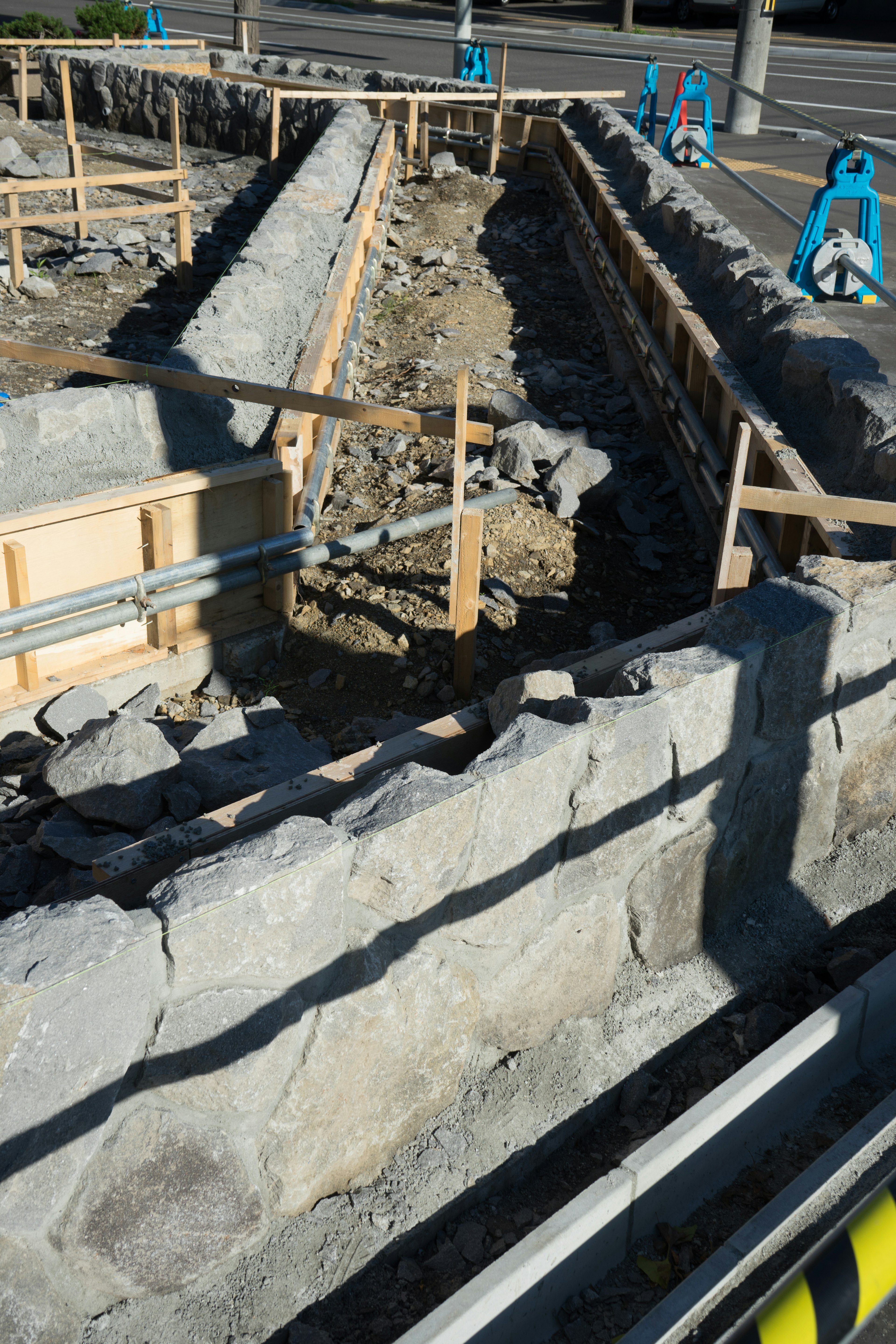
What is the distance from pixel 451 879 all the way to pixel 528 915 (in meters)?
0.37

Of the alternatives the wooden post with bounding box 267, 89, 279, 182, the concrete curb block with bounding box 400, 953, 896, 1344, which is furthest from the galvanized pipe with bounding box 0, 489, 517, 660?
the wooden post with bounding box 267, 89, 279, 182

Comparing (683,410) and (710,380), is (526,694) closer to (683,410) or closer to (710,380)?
(710,380)

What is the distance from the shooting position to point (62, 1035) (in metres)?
2.21

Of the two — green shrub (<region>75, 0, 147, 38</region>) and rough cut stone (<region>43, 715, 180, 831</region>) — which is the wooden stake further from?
rough cut stone (<region>43, 715, 180, 831</region>)

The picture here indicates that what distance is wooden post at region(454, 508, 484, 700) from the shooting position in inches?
220

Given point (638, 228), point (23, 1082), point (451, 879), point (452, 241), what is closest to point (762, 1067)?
point (451, 879)

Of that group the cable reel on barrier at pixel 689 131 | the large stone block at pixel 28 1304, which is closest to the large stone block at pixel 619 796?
the large stone block at pixel 28 1304

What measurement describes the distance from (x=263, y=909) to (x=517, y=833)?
786mm

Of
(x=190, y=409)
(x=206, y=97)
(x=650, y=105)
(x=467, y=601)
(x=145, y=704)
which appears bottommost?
(x=145, y=704)

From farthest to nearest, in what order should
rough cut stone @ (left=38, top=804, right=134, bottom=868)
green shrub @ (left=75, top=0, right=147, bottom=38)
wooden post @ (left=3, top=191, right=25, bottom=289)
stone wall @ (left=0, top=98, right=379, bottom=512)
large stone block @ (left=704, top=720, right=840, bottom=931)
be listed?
green shrub @ (left=75, top=0, right=147, bottom=38)
wooden post @ (left=3, top=191, right=25, bottom=289)
stone wall @ (left=0, top=98, right=379, bottom=512)
rough cut stone @ (left=38, top=804, right=134, bottom=868)
large stone block @ (left=704, top=720, right=840, bottom=931)

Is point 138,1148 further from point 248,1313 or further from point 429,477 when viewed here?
point 429,477

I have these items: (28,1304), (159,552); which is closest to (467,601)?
(159,552)

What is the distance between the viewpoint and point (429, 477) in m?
7.95

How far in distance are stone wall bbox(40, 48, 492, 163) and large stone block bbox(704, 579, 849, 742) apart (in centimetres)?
1552
